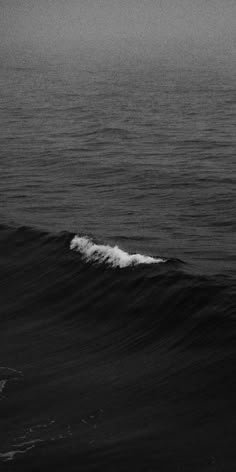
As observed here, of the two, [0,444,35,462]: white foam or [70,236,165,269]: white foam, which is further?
[70,236,165,269]: white foam

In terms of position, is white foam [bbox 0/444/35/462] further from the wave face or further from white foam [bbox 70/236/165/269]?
white foam [bbox 70/236/165/269]

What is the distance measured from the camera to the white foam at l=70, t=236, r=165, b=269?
30844 mm

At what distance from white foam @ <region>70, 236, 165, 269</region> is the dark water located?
0.28 feet

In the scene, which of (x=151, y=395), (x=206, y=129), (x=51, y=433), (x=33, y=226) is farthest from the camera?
(x=206, y=129)

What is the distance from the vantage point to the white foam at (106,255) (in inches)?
1214

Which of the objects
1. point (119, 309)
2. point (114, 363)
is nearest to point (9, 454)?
point (114, 363)

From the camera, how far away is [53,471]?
19.1 metres

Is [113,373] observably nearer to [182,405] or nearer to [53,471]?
[182,405]

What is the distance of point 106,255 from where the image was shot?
32.1m

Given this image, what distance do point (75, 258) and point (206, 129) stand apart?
3692 cm

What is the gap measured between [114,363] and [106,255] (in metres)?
Result: 8.38

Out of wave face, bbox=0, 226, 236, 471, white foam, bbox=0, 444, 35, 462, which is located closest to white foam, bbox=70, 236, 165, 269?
wave face, bbox=0, 226, 236, 471

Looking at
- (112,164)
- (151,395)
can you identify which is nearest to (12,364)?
(151,395)

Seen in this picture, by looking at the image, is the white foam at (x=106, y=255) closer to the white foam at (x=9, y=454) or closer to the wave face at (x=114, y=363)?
the wave face at (x=114, y=363)
